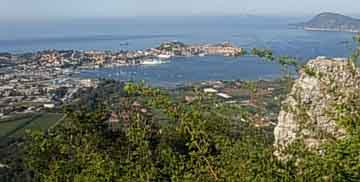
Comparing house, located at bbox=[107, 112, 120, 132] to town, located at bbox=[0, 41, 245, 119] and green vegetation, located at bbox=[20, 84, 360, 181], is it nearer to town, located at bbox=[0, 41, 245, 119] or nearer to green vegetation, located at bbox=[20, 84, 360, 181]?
green vegetation, located at bbox=[20, 84, 360, 181]

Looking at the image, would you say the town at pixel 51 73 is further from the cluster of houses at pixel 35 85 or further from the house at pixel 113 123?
the house at pixel 113 123

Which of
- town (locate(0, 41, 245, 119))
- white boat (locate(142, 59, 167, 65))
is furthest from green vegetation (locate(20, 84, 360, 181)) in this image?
white boat (locate(142, 59, 167, 65))

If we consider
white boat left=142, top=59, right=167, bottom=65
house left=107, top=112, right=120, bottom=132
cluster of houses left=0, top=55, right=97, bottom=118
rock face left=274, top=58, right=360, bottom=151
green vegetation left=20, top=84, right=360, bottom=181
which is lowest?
cluster of houses left=0, top=55, right=97, bottom=118

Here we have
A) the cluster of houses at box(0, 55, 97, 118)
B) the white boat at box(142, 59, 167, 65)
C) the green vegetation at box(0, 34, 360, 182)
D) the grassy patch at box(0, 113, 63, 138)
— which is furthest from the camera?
the white boat at box(142, 59, 167, 65)

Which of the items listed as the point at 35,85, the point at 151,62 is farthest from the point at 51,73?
the point at 151,62

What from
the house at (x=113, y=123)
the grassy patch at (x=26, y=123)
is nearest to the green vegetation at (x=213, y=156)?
the house at (x=113, y=123)

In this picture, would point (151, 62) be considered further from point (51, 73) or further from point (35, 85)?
point (35, 85)
